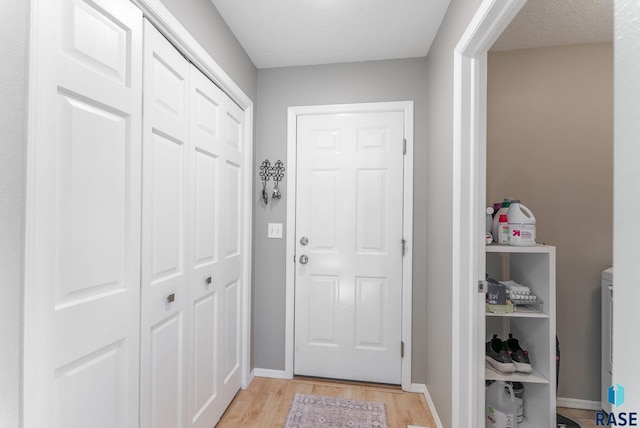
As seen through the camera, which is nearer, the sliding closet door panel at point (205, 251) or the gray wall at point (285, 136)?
the sliding closet door panel at point (205, 251)

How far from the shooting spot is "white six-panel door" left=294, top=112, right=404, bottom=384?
2186 mm

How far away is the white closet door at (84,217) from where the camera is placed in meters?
0.76

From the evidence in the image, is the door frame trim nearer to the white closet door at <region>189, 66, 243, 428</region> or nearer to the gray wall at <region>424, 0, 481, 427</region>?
the gray wall at <region>424, 0, 481, 427</region>

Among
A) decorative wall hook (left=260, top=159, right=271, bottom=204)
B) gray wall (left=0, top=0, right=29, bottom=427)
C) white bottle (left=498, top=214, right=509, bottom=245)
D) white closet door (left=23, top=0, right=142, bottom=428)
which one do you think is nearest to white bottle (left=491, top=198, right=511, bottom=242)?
white bottle (left=498, top=214, right=509, bottom=245)

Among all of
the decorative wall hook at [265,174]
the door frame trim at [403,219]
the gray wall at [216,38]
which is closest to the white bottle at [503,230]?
the door frame trim at [403,219]

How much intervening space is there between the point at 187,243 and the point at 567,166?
2466 mm

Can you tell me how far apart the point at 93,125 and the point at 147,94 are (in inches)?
12.7

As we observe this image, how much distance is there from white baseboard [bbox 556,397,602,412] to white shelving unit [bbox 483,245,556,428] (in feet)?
2.18

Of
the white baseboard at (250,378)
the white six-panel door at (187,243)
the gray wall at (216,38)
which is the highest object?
the gray wall at (216,38)

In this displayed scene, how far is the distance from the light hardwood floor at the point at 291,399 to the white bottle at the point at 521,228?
123cm

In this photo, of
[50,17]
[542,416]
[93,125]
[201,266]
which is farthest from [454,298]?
[50,17]

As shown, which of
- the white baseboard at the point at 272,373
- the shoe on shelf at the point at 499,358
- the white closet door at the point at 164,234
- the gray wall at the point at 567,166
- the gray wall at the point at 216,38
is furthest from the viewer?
the white baseboard at the point at 272,373

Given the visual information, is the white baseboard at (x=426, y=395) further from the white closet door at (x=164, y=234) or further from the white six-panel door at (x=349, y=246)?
the white closet door at (x=164, y=234)

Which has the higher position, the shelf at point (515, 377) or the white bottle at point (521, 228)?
the white bottle at point (521, 228)
